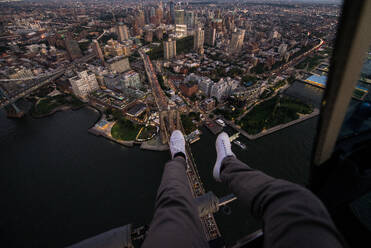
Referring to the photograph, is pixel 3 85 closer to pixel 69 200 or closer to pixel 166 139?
pixel 69 200

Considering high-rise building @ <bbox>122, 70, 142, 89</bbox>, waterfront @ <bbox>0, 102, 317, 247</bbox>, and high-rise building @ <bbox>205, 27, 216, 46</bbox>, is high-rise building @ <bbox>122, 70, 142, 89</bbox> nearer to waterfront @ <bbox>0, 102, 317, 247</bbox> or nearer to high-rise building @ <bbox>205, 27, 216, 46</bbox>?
waterfront @ <bbox>0, 102, 317, 247</bbox>

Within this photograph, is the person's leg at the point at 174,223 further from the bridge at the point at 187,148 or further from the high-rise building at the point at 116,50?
the high-rise building at the point at 116,50

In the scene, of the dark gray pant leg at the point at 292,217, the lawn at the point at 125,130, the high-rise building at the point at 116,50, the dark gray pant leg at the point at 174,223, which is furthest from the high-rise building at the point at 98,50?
the dark gray pant leg at the point at 292,217

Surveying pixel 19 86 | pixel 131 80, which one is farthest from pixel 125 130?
pixel 19 86

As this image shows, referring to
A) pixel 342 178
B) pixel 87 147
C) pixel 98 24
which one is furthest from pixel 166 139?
pixel 98 24

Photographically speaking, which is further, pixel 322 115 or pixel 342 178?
pixel 342 178
